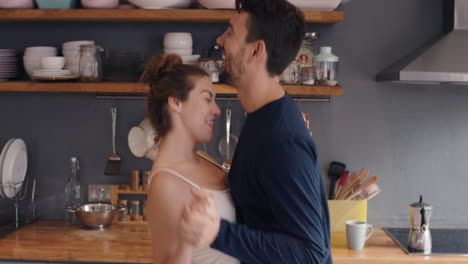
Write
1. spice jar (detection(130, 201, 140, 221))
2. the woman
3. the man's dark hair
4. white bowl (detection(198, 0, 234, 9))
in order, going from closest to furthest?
the man's dark hair, the woman, white bowl (detection(198, 0, 234, 9)), spice jar (detection(130, 201, 140, 221))

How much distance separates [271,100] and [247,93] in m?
0.07

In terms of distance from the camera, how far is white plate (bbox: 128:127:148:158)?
3.27 m

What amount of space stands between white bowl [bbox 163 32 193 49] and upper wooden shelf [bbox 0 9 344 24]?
87mm

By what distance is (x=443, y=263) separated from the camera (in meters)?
2.71

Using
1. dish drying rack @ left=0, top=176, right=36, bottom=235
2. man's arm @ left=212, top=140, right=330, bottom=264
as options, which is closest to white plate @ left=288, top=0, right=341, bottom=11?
man's arm @ left=212, top=140, right=330, bottom=264

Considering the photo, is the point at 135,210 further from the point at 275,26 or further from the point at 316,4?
the point at 275,26

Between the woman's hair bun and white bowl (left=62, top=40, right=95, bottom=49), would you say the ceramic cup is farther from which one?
white bowl (left=62, top=40, right=95, bottom=49)

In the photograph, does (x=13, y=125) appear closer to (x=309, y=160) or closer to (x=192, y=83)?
(x=192, y=83)

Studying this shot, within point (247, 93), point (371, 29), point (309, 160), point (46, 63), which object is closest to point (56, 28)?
point (46, 63)

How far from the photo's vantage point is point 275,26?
1.66 m

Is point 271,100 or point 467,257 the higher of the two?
point 271,100

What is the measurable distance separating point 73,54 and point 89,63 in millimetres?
170

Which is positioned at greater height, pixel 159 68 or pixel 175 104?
pixel 159 68

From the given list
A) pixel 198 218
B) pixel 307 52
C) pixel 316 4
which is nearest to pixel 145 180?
pixel 307 52
